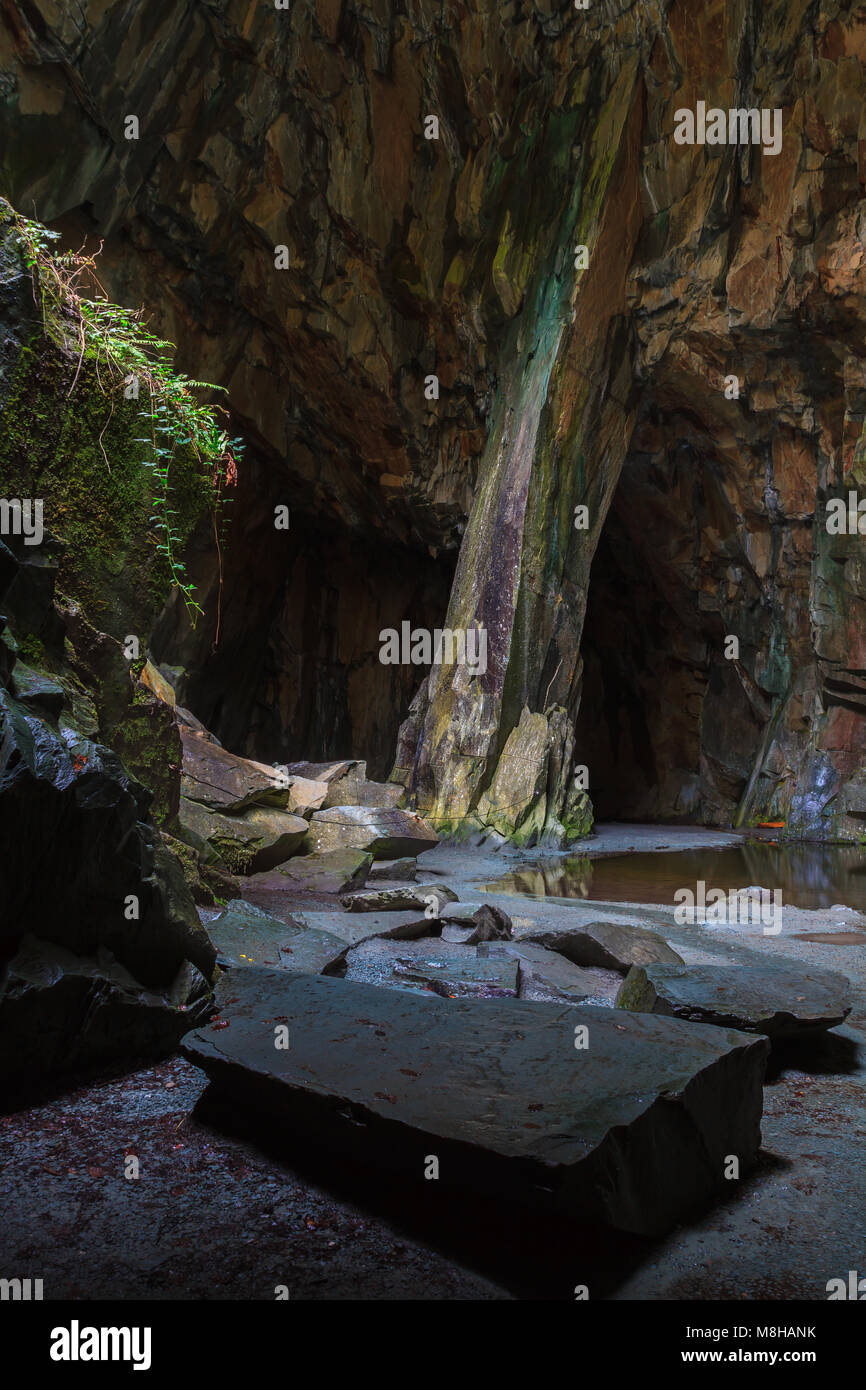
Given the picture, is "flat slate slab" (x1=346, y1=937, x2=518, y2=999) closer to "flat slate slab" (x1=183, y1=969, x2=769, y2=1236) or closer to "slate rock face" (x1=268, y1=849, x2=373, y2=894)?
"flat slate slab" (x1=183, y1=969, x2=769, y2=1236)

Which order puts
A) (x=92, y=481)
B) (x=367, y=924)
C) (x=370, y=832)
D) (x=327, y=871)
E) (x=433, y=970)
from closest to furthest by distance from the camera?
(x=92, y=481)
(x=433, y=970)
(x=367, y=924)
(x=327, y=871)
(x=370, y=832)

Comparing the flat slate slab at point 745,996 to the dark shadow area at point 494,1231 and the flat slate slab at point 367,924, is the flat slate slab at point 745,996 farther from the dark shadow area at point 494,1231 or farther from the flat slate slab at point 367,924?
the flat slate slab at point 367,924

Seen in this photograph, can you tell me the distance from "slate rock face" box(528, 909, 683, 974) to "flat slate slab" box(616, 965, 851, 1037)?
2.17 ft

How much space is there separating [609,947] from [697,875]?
569 centimetres

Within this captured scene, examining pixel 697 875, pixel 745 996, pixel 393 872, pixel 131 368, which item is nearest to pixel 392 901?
pixel 393 872

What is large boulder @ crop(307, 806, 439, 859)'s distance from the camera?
26.9ft

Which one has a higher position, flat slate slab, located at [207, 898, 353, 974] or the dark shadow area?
the dark shadow area

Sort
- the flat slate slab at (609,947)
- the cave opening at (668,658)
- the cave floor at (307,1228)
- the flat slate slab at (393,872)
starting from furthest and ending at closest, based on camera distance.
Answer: the cave opening at (668,658), the flat slate slab at (393,872), the flat slate slab at (609,947), the cave floor at (307,1228)

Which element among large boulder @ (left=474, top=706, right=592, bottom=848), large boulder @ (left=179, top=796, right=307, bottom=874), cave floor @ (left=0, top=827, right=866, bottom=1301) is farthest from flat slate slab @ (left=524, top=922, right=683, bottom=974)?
large boulder @ (left=474, top=706, right=592, bottom=848)

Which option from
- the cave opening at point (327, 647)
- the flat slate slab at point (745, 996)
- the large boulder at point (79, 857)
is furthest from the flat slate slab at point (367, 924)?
the cave opening at point (327, 647)

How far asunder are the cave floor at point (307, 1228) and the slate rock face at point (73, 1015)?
0.10 m

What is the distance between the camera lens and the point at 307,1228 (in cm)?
170

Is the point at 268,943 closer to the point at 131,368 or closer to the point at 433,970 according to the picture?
the point at 433,970

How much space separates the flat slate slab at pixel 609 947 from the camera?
4.22 meters
